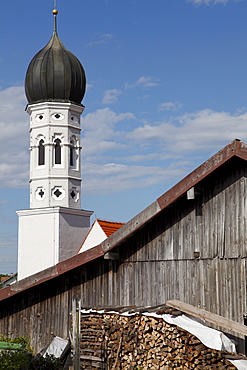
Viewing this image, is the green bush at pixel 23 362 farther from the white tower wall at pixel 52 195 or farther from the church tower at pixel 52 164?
the church tower at pixel 52 164

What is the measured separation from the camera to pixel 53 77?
112 ft

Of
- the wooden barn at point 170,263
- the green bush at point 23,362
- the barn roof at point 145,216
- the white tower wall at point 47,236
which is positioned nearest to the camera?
the green bush at point 23,362

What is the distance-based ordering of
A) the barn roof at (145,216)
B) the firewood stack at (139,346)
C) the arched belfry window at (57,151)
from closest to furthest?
the firewood stack at (139,346)
the barn roof at (145,216)
the arched belfry window at (57,151)

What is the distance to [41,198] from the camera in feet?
112

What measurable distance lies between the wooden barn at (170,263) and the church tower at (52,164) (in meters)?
16.8

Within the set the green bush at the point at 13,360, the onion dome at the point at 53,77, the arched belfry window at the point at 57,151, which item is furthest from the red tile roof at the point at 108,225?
the green bush at the point at 13,360

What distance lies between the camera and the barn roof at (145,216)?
43.8ft

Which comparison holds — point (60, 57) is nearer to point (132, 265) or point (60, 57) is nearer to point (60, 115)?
point (60, 115)

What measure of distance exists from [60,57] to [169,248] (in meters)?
22.4

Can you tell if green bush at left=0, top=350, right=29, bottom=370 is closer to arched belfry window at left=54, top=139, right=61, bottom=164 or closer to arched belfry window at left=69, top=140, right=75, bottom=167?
arched belfry window at left=54, top=139, right=61, bottom=164

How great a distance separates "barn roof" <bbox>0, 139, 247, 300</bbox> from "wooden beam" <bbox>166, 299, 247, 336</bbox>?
2.12 m

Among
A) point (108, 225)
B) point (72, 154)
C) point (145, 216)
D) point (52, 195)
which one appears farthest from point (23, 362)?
point (72, 154)

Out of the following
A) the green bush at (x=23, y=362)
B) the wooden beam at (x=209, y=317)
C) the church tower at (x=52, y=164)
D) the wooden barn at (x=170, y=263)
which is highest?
the church tower at (x=52, y=164)

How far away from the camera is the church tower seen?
33594 mm
